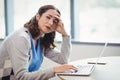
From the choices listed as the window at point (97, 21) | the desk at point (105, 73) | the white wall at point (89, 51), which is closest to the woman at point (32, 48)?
A: the desk at point (105, 73)

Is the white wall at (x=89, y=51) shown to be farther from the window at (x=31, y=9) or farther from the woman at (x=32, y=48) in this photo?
the woman at (x=32, y=48)

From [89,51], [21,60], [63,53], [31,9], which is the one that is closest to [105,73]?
[21,60]

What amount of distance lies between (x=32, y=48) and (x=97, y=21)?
1471mm

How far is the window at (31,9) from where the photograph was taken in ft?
10.2

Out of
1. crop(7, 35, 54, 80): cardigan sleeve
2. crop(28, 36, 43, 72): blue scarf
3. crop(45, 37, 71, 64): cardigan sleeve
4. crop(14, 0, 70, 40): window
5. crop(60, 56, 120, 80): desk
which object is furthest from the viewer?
crop(14, 0, 70, 40): window

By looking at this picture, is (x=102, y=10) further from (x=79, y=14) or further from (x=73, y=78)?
(x=73, y=78)

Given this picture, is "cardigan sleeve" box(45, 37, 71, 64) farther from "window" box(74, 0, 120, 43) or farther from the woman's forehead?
"window" box(74, 0, 120, 43)

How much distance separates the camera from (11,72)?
1568 millimetres

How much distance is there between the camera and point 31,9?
327 centimetres

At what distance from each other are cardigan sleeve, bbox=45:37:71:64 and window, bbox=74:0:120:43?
1.04m

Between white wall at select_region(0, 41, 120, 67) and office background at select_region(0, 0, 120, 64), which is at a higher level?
office background at select_region(0, 0, 120, 64)

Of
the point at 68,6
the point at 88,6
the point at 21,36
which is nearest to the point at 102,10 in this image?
the point at 88,6

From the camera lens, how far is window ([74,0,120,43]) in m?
2.88

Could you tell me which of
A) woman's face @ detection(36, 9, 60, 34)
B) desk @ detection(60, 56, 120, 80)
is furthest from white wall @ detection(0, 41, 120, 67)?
woman's face @ detection(36, 9, 60, 34)
